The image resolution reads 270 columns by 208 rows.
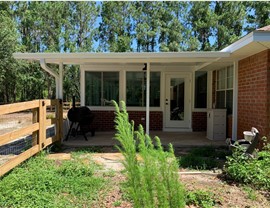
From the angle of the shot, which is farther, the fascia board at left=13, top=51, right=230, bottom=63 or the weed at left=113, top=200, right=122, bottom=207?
the fascia board at left=13, top=51, right=230, bottom=63

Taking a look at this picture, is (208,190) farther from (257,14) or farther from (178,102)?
(257,14)

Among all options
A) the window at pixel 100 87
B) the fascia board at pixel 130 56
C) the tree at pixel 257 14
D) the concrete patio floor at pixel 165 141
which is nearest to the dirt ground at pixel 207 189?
the concrete patio floor at pixel 165 141

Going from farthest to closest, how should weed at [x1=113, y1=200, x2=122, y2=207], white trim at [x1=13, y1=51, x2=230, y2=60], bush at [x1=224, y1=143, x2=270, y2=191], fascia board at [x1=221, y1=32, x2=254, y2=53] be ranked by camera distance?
white trim at [x1=13, y1=51, x2=230, y2=60]
fascia board at [x1=221, y1=32, x2=254, y2=53]
bush at [x1=224, y1=143, x2=270, y2=191]
weed at [x1=113, y1=200, x2=122, y2=207]

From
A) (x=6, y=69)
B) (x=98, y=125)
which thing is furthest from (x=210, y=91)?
(x=6, y=69)

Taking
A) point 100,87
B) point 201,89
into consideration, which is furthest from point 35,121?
point 201,89

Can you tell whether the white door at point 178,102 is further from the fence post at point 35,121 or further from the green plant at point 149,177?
the green plant at point 149,177

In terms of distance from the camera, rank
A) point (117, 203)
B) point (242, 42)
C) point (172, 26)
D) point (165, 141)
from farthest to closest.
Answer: point (172, 26)
point (165, 141)
point (242, 42)
point (117, 203)

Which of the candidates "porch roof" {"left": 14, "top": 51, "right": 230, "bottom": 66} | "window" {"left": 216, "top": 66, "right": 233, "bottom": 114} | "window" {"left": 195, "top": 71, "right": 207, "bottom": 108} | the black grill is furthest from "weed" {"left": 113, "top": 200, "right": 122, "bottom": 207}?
"window" {"left": 195, "top": 71, "right": 207, "bottom": 108}

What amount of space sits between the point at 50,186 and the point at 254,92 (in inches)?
193

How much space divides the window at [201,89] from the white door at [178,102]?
347mm

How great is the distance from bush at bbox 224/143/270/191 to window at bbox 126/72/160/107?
5649mm

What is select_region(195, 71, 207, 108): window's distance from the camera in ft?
34.9

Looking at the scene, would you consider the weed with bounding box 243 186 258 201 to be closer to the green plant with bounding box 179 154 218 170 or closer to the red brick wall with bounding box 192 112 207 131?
the green plant with bounding box 179 154 218 170

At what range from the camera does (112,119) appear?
1045 centimetres
